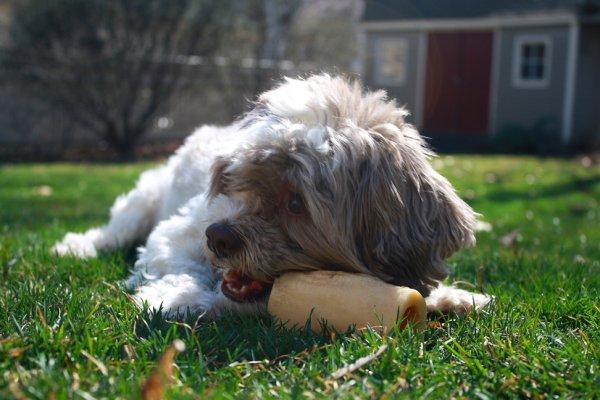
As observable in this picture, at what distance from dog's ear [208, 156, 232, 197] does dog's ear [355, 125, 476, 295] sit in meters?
0.67

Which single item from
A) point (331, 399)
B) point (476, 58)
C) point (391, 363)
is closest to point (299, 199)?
point (391, 363)

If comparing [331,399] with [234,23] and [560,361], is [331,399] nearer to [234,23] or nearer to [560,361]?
[560,361]

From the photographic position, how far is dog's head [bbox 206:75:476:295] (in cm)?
336

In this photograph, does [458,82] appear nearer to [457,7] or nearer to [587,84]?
[457,7]

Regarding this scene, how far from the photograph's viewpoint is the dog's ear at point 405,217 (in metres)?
3.40

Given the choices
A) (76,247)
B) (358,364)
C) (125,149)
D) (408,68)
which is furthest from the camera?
(408,68)

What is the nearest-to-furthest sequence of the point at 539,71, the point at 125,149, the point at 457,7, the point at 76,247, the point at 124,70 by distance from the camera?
the point at 76,247 < the point at 124,70 < the point at 125,149 < the point at 539,71 < the point at 457,7

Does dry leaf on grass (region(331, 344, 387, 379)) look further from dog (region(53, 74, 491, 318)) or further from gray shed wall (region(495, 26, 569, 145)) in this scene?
gray shed wall (region(495, 26, 569, 145))

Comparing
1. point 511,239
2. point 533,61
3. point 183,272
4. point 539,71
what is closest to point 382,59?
point 533,61

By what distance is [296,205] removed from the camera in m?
3.39

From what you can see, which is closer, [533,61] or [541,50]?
[541,50]

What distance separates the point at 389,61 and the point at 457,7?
3.17 meters

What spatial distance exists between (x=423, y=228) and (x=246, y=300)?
88 centimetres

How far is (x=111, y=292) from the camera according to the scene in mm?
3955
